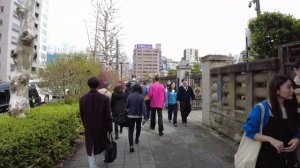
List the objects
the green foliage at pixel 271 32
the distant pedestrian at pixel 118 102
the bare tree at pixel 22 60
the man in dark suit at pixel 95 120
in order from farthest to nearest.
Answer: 1. the green foliage at pixel 271 32
2. the distant pedestrian at pixel 118 102
3. the bare tree at pixel 22 60
4. the man in dark suit at pixel 95 120

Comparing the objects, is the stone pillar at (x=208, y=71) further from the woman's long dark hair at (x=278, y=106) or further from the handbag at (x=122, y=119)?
the woman's long dark hair at (x=278, y=106)

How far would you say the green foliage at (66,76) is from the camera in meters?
12.9

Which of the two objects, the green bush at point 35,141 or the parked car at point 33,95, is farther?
the parked car at point 33,95

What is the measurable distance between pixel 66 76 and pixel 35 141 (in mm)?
8256

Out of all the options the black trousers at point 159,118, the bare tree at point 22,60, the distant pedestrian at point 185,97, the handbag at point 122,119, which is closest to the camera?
the bare tree at point 22,60

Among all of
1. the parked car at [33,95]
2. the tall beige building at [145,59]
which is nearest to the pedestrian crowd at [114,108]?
the parked car at [33,95]

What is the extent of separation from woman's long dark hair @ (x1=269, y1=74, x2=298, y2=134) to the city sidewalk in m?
3.59

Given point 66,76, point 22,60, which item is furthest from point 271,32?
point 22,60

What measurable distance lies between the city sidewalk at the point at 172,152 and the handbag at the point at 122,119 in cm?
60

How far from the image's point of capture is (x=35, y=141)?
508 cm

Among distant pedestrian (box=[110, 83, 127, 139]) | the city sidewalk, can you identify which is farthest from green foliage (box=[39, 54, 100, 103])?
distant pedestrian (box=[110, 83, 127, 139])

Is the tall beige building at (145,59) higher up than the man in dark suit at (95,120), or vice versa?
the tall beige building at (145,59)

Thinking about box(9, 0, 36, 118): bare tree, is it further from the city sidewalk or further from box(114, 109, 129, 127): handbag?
box(114, 109, 129, 127): handbag

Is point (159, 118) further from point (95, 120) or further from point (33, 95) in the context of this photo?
point (33, 95)
